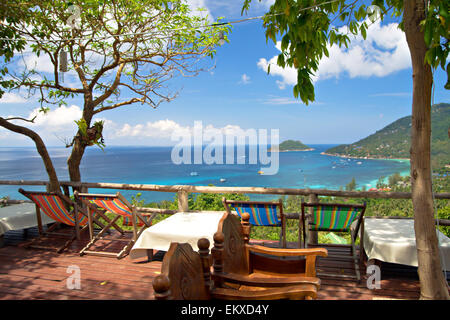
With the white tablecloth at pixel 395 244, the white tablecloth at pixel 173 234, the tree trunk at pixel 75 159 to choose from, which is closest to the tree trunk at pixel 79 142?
the tree trunk at pixel 75 159

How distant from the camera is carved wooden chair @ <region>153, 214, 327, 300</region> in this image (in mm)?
1359

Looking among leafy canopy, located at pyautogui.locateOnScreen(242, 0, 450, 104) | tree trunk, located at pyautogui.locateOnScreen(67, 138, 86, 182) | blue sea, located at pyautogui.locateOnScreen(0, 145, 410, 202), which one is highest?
leafy canopy, located at pyautogui.locateOnScreen(242, 0, 450, 104)

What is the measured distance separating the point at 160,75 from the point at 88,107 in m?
1.62

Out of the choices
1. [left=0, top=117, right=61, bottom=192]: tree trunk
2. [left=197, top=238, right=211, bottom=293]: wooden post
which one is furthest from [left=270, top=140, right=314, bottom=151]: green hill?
[left=197, top=238, right=211, bottom=293]: wooden post

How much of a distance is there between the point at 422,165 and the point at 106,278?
9.91ft

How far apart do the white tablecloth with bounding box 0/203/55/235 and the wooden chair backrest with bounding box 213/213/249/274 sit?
354 cm

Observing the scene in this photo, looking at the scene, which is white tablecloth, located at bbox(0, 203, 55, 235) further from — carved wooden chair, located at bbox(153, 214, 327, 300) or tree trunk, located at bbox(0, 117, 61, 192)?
carved wooden chair, located at bbox(153, 214, 327, 300)

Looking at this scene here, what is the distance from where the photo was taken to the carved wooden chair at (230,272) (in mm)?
1359

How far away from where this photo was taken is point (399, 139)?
120ft

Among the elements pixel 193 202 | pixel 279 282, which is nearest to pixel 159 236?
pixel 279 282

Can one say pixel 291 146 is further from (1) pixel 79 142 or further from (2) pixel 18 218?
(2) pixel 18 218

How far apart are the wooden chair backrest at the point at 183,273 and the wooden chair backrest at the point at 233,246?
0.96 ft

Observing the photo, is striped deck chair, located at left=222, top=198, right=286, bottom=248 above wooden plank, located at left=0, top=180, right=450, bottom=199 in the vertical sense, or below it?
below

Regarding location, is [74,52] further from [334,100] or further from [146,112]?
[334,100]
